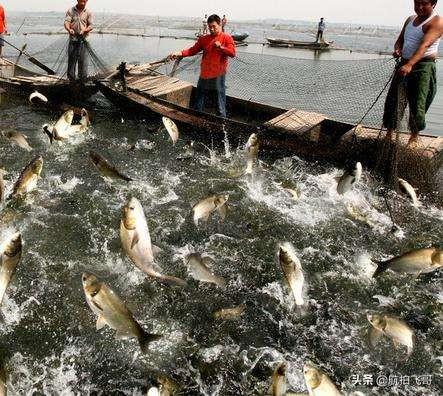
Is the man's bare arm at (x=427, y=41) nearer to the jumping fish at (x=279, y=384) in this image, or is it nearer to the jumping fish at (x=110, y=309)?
the jumping fish at (x=279, y=384)

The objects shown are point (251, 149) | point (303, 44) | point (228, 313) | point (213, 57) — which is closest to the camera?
point (228, 313)

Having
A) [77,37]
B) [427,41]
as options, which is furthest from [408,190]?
[77,37]

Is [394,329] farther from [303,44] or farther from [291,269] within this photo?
[303,44]

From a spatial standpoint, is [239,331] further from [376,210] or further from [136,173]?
[136,173]

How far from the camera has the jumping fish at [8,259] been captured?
4414mm

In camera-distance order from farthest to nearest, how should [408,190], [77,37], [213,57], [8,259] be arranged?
[77,37]
[213,57]
[408,190]
[8,259]

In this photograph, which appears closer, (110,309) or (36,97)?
(110,309)

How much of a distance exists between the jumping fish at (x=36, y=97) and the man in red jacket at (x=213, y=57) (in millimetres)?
4228

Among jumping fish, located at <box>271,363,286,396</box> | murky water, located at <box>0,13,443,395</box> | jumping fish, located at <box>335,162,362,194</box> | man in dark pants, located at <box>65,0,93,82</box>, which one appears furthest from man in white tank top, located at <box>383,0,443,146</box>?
man in dark pants, located at <box>65,0,93,82</box>

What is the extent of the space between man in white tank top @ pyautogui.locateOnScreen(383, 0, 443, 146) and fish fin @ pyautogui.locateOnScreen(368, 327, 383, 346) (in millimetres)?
3938

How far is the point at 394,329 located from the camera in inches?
171

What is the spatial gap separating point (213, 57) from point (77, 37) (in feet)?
15.7

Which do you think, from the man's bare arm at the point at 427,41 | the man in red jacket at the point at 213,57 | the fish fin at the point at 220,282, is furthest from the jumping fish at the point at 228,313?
the man in red jacket at the point at 213,57

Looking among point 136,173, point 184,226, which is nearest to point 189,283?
point 184,226
